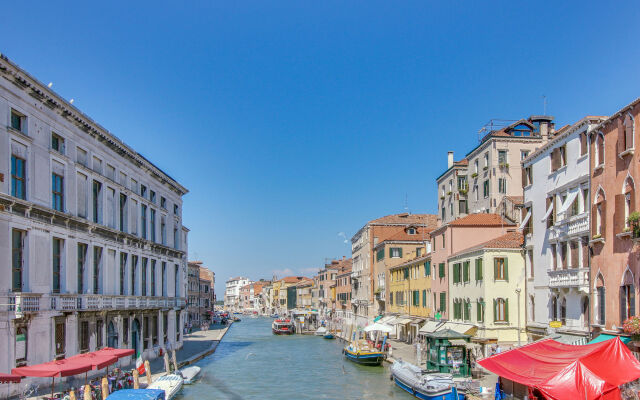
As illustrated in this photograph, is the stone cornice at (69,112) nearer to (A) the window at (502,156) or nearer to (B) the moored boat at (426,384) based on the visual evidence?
(B) the moored boat at (426,384)

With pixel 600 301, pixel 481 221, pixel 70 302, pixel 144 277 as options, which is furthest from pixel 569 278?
pixel 144 277

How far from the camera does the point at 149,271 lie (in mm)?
38781

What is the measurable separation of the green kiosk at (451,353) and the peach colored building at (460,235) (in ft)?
29.1

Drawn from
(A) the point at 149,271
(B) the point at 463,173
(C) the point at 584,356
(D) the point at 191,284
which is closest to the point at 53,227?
(A) the point at 149,271

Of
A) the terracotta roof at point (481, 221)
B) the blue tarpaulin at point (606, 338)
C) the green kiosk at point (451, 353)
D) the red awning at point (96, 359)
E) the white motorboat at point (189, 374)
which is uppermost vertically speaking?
the terracotta roof at point (481, 221)

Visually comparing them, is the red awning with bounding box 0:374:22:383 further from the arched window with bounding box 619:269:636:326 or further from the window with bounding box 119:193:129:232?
the arched window with bounding box 619:269:636:326

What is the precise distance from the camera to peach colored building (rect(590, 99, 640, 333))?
65.4 ft

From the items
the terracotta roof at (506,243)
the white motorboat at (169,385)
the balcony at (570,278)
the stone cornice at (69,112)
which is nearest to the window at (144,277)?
the stone cornice at (69,112)

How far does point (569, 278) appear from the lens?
24438 millimetres

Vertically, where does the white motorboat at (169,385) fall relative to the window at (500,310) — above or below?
below

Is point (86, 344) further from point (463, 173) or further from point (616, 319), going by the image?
point (463, 173)

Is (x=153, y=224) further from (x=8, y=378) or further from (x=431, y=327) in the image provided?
(x=8, y=378)

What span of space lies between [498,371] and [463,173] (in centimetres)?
3506

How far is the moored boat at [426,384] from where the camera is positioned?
24.5m
